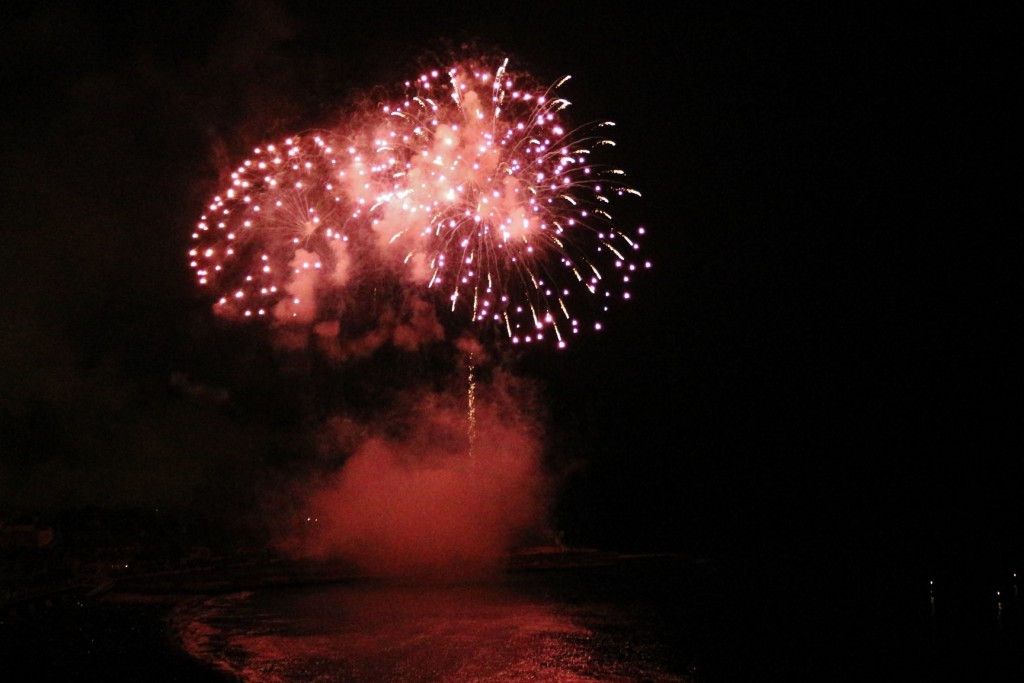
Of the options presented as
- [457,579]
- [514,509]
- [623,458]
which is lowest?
[457,579]

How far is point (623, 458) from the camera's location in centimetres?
2309

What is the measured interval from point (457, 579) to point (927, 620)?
726cm

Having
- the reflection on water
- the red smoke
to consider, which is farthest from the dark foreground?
the red smoke

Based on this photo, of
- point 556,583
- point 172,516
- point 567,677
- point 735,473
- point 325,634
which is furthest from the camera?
point 735,473

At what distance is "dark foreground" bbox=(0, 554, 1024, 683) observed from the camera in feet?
24.7

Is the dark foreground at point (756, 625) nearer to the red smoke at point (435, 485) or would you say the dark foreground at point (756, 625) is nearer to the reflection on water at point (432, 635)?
the reflection on water at point (432, 635)

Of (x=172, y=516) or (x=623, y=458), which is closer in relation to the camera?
(x=172, y=516)

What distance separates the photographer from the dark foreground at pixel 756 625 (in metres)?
7.54

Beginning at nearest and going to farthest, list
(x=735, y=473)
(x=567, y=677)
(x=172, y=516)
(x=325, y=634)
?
(x=567, y=677) < (x=325, y=634) < (x=172, y=516) < (x=735, y=473)

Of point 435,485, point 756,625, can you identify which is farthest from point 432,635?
point 435,485

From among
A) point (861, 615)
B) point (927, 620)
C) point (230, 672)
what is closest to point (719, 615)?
point (861, 615)

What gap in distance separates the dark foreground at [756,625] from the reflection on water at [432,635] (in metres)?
0.37

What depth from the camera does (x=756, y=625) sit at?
9422mm

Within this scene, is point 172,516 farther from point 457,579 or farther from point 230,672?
point 230,672
